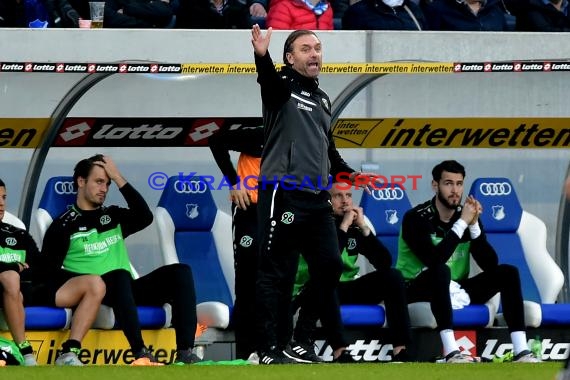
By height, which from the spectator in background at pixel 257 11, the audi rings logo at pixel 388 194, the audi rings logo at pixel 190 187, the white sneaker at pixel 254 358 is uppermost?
the spectator in background at pixel 257 11

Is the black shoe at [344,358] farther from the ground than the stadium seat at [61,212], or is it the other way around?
the stadium seat at [61,212]

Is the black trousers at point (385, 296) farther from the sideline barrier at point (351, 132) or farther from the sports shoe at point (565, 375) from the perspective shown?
the sports shoe at point (565, 375)

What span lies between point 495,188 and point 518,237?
0.41 m

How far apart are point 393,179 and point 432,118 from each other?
21.8 inches

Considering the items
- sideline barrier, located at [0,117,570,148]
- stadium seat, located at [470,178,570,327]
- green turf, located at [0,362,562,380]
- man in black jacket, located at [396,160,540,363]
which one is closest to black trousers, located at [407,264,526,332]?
man in black jacket, located at [396,160,540,363]

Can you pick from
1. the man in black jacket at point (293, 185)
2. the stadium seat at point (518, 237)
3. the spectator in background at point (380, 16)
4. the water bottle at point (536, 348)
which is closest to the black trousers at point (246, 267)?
the man in black jacket at point (293, 185)

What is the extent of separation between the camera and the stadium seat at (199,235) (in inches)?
446

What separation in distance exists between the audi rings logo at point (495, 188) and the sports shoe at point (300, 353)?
3.04m

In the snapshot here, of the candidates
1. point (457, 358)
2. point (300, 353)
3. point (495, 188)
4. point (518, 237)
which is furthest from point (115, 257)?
point (518, 237)

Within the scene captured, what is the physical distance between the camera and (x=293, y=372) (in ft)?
27.1

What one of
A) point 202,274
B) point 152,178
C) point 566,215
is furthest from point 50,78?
point 566,215

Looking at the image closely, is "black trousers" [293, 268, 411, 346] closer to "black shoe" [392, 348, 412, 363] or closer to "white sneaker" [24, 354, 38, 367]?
"black shoe" [392, 348, 412, 363]

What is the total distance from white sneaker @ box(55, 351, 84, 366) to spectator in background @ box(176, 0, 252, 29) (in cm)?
337

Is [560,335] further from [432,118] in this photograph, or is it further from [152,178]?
[152,178]
